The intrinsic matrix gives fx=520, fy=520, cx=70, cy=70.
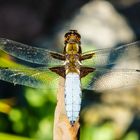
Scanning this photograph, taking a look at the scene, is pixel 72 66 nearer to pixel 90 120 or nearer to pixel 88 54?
pixel 88 54

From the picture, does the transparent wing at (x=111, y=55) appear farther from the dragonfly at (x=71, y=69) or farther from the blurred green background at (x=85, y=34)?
the blurred green background at (x=85, y=34)

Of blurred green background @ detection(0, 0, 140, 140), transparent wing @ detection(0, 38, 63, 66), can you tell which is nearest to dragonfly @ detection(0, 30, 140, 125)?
transparent wing @ detection(0, 38, 63, 66)

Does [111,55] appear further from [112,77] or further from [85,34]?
[85,34]

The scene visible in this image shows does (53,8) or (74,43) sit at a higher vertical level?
(53,8)

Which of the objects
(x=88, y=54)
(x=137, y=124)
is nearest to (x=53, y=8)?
(x=137, y=124)

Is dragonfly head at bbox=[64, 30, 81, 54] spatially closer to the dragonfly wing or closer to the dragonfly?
the dragonfly

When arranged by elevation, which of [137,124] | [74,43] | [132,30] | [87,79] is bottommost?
[137,124]

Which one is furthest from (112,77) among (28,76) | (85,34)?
(85,34)
